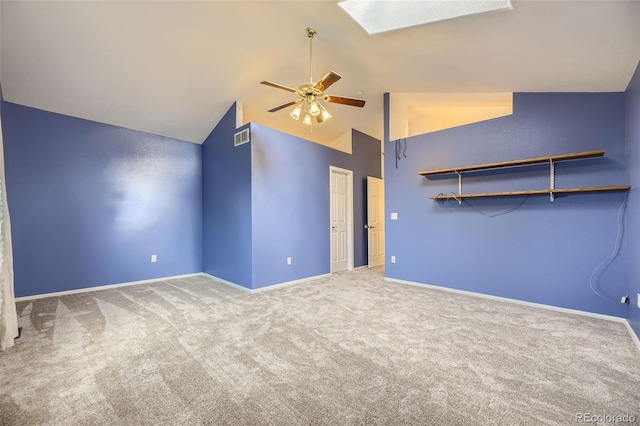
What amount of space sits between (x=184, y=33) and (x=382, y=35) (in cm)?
218

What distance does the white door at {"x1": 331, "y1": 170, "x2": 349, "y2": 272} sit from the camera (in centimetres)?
528

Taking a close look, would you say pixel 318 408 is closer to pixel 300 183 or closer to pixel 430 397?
pixel 430 397

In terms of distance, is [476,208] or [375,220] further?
[375,220]

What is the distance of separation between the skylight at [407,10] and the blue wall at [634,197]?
4.96 ft

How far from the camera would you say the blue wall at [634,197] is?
7.65 feet

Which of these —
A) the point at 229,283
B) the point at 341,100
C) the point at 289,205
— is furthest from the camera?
the point at 289,205

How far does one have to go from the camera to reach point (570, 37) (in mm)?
2209

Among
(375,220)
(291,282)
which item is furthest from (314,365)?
(375,220)

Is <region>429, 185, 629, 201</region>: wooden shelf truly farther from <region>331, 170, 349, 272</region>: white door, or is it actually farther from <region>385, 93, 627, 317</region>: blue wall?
<region>331, 170, 349, 272</region>: white door

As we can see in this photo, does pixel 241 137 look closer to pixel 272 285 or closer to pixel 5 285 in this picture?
pixel 272 285

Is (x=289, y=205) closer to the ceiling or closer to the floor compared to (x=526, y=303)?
closer to the ceiling

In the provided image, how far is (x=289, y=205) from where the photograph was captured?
4.40 m

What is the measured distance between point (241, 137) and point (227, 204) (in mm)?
1130

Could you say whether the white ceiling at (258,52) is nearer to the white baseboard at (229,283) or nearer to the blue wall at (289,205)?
the blue wall at (289,205)
